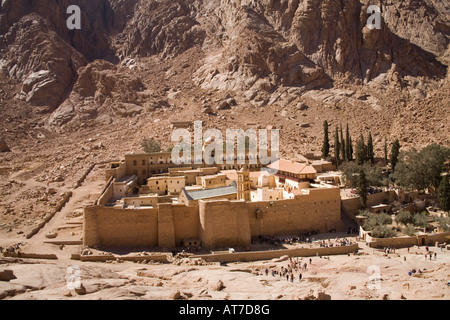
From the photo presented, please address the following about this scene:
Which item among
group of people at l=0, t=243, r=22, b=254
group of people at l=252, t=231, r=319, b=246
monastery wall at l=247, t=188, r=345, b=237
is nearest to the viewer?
group of people at l=0, t=243, r=22, b=254

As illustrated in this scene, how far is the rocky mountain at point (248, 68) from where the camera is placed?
6319cm

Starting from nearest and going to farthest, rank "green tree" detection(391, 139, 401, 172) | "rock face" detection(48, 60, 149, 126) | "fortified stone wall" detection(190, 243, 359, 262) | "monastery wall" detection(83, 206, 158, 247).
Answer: "fortified stone wall" detection(190, 243, 359, 262) → "monastery wall" detection(83, 206, 158, 247) → "green tree" detection(391, 139, 401, 172) → "rock face" detection(48, 60, 149, 126)

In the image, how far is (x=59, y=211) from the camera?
33875mm

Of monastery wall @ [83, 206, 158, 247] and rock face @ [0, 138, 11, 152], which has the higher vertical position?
rock face @ [0, 138, 11, 152]

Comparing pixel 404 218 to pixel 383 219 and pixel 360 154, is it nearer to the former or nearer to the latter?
pixel 383 219

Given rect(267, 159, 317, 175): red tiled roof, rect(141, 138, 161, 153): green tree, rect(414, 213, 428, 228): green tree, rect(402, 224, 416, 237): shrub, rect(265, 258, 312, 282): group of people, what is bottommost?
rect(265, 258, 312, 282): group of people

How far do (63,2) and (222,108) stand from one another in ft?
135

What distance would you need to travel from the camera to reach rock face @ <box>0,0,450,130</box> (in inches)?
2724

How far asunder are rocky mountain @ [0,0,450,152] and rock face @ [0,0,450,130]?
0.63 feet

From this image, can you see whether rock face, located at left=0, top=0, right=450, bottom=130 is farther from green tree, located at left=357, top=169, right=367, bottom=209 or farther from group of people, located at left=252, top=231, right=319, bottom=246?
group of people, located at left=252, top=231, right=319, bottom=246

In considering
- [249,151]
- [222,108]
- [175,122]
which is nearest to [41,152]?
[175,122]

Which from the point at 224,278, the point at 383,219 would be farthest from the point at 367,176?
the point at 224,278

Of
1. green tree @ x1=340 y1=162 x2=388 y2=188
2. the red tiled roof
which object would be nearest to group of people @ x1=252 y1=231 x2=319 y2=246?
the red tiled roof
